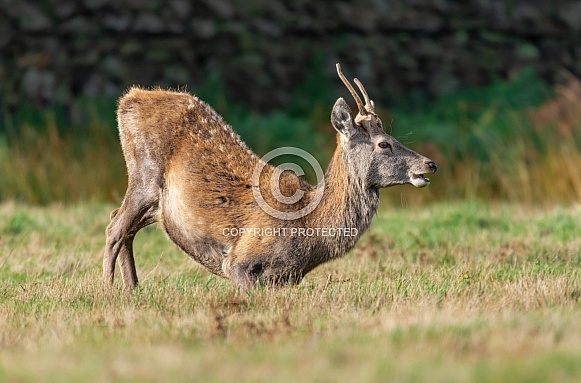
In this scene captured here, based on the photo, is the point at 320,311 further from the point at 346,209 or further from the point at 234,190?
the point at 234,190

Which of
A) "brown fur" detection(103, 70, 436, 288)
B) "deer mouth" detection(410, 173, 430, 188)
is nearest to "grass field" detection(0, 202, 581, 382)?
"brown fur" detection(103, 70, 436, 288)

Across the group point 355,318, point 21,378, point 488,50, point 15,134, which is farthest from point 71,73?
point 21,378

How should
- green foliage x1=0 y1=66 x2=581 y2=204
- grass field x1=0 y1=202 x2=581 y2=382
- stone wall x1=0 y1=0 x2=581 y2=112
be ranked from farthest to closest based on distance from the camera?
stone wall x1=0 y1=0 x2=581 y2=112
green foliage x1=0 y1=66 x2=581 y2=204
grass field x1=0 y1=202 x2=581 y2=382

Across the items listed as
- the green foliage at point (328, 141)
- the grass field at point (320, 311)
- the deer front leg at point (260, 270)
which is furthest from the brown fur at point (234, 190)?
the green foliage at point (328, 141)

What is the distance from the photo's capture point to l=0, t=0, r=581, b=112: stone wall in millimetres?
15992

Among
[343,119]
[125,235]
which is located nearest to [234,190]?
[343,119]

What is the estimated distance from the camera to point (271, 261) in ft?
25.8

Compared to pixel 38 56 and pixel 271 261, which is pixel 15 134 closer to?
pixel 38 56

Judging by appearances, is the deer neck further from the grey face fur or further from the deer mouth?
the deer mouth

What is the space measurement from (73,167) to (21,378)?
910cm

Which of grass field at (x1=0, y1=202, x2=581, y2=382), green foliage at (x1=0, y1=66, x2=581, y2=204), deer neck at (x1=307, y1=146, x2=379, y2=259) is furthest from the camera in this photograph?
green foliage at (x1=0, y1=66, x2=581, y2=204)

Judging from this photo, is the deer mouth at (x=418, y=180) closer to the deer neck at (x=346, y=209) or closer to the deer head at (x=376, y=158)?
the deer head at (x=376, y=158)

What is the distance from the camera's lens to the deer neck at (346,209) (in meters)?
8.05

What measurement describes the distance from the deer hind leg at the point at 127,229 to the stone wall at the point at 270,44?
24.8 feet
